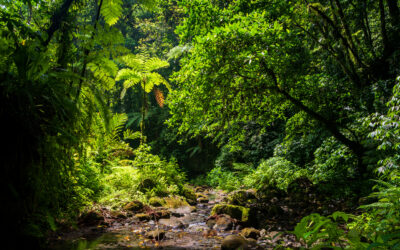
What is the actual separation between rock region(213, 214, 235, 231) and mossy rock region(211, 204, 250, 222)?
0.19m

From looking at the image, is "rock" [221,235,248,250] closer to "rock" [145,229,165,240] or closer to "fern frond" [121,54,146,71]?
"rock" [145,229,165,240]

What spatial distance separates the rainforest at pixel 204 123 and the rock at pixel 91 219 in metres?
0.03

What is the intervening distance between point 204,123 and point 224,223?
2.68 meters

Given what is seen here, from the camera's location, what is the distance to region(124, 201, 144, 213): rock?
4.83 metres

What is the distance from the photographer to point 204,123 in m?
6.16

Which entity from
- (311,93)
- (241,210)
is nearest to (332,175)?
(311,93)

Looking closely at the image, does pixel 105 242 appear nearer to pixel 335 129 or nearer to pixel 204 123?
pixel 204 123

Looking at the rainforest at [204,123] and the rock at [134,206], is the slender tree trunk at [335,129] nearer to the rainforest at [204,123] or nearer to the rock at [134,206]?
the rainforest at [204,123]

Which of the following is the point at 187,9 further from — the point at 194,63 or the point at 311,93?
the point at 311,93

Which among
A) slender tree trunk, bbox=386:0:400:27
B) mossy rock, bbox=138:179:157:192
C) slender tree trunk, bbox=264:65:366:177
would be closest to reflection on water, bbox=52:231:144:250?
mossy rock, bbox=138:179:157:192

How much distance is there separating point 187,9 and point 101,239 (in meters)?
5.47

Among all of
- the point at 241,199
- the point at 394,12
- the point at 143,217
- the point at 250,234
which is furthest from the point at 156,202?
the point at 394,12

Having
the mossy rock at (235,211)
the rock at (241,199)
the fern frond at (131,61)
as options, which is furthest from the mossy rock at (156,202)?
the fern frond at (131,61)

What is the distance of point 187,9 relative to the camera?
593cm
